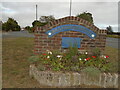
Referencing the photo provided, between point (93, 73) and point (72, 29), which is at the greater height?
point (72, 29)

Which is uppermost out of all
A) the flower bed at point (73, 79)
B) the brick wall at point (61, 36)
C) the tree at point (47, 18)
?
the tree at point (47, 18)

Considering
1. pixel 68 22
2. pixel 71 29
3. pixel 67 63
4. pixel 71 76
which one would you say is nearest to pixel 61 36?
pixel 71 29

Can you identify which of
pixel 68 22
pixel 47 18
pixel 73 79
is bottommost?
pixel 73 79

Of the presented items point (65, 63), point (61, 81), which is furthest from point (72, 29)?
point (61, 81)

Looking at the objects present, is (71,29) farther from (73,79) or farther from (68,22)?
(73,79)

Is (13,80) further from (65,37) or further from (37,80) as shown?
(65,37)

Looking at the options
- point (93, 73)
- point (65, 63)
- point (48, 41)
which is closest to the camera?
point (93, 73)

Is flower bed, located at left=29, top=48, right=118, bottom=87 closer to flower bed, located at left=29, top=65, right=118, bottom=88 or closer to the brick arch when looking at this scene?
flower bed, located at left=29, top=65, right=118, bottom=88

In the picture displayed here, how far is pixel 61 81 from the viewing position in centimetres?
338

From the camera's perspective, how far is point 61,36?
5.30m

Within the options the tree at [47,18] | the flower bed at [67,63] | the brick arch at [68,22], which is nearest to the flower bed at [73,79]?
the flower bed at [67,63]

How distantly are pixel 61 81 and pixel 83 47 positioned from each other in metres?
2.55

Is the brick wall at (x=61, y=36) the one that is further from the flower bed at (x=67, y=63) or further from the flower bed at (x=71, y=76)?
the flower bed at (x=71, y=76)

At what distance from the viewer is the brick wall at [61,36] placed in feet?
16.9
